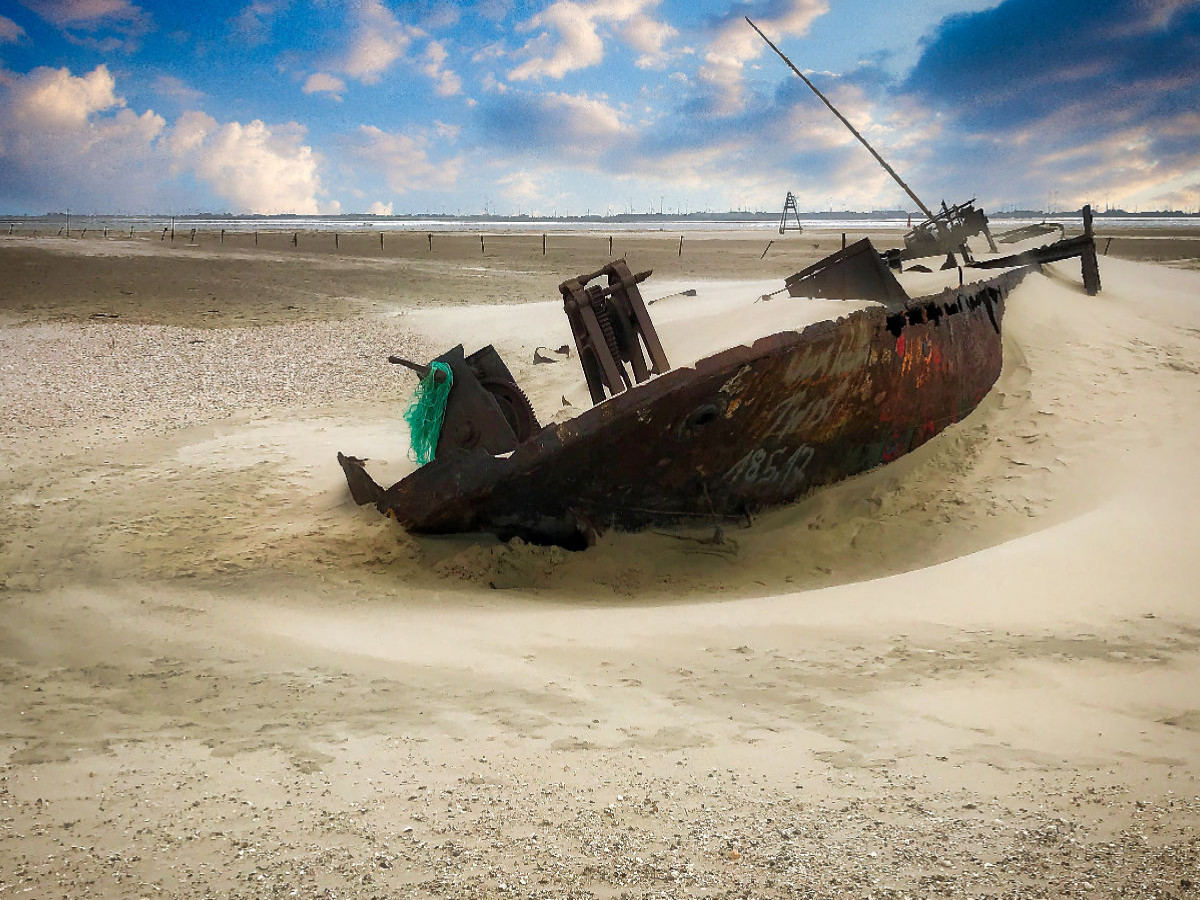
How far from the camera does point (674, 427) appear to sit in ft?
14.6

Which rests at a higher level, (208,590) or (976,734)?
(208,590)

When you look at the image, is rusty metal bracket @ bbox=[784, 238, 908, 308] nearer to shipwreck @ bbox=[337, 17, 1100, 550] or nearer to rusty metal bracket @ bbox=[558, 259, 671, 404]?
shipwreck @ bbox=[337, 17, 1100, 550]

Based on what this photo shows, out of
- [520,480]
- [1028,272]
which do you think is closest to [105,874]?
[520,480]

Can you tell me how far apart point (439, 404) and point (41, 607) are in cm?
230

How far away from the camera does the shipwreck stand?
14.5 feet

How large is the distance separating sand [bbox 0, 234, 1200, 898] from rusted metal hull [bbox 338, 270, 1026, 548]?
0.60ft

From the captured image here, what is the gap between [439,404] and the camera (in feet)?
17.1

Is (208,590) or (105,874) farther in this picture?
(208,590)

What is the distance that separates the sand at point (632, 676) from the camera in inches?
80.6

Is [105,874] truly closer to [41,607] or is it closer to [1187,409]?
[41,607]

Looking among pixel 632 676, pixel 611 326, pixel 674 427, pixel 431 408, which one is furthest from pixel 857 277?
pixel 632 676

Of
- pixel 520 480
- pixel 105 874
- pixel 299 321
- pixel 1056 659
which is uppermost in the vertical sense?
pixel 299 321

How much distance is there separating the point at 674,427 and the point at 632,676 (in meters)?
1.63

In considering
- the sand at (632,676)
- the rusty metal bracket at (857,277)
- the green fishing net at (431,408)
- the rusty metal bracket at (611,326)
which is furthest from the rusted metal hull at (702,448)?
the rusty metal bracket at (857,277)
